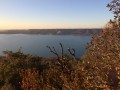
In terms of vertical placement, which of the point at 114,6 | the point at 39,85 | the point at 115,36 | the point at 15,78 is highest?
the point at 114,6

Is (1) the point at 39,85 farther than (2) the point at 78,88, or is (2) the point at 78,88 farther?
(1) the point at 39,85

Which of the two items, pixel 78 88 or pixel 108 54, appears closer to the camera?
pixel 108 54

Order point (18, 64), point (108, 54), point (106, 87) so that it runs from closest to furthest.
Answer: point (106, 87) < point (108, 54) < point (18, 64)

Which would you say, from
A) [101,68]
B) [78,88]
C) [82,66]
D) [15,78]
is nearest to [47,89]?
[78,88]

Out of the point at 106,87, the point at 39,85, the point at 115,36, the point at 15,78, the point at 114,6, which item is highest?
the point at 114,6

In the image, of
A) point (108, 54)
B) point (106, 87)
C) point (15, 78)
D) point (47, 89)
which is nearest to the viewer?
point (106, 87)

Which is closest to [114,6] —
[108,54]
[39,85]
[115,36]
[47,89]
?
[115,36]

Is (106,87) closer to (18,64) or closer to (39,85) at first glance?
(39,85)

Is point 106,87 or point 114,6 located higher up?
point 114,6

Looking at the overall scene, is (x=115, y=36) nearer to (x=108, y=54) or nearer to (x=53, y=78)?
(x=108, y=54)
